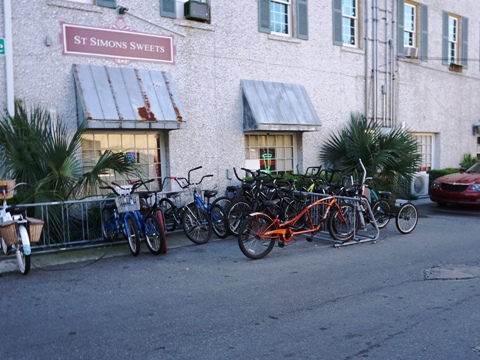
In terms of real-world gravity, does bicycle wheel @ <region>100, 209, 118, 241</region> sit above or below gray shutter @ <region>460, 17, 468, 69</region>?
below

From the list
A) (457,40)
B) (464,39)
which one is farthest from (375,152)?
(464,39)

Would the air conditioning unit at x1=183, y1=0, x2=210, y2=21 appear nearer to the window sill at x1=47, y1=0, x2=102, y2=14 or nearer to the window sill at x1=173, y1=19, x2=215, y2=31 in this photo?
the window sill at x1=173, y1=19, x2=215, y2=31

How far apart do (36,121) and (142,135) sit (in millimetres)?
2628

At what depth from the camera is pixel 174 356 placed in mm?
4031

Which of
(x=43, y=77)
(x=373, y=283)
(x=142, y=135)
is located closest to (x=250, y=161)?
(x=142, y=135)

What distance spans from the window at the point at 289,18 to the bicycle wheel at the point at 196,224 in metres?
6.04

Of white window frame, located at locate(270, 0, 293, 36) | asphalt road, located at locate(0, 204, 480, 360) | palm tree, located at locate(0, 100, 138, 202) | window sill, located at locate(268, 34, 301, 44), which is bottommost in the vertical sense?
asphalt road, located at locate(0, 204, 480, 360)

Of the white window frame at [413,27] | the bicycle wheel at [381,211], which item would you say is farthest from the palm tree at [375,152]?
the white window frame at [413,27]

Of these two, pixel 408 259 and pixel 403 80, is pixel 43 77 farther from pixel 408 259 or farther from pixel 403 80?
pixel 403 80

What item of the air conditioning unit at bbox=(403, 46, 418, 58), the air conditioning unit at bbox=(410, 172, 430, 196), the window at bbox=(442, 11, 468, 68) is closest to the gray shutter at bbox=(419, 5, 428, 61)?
the air conditioning unit at bbox=(403, 46, 418, 58)

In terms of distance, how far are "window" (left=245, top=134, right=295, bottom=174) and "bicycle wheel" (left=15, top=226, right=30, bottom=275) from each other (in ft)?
21.5

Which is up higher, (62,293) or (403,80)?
(403,80)

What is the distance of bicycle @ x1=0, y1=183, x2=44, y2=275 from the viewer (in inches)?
248

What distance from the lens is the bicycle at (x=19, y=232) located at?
6.30m
